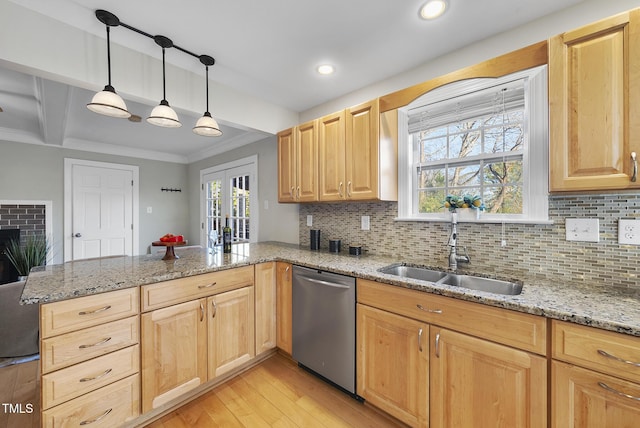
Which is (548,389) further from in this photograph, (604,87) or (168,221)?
(168,221)

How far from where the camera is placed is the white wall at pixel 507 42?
1379 millimetres

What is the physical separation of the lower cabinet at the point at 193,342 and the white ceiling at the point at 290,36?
1743 millimetres

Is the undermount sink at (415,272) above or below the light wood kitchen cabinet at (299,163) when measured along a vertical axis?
below

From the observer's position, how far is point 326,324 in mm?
1855

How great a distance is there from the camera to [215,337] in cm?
183

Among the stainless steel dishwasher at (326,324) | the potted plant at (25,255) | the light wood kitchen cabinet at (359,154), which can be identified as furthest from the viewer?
the potted plant at (25,255)

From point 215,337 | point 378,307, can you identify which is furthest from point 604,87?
point 215,337

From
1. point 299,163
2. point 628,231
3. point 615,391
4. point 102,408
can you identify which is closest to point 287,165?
point 299,163

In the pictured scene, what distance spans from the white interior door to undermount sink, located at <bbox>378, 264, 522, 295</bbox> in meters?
4.74

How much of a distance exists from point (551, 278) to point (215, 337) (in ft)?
7.04

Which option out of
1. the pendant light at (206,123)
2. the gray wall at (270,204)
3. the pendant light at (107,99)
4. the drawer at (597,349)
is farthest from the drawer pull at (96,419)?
the drawer at (597,349)

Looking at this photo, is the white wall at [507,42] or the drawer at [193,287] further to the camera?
the drawer at [193,287]

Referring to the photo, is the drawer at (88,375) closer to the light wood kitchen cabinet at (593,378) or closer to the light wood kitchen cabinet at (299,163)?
the light wood kitchen cabinet at (299,163)

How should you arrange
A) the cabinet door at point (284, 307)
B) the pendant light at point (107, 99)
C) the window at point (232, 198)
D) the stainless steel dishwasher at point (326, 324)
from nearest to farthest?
the pendant light at point (107, 99), the stainless steel dishwasher at point (326, 324), the cabinet door at point (284, 307), the window at point (232, 198)
